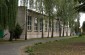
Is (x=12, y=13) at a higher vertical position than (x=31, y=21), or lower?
higher

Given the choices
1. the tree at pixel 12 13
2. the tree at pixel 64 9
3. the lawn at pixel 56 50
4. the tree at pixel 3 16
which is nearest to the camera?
the lawn at pixel 56 50

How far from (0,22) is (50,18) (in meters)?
22.0

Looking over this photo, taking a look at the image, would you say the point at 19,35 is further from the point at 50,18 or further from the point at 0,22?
the point at 0,22

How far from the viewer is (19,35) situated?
158 feet

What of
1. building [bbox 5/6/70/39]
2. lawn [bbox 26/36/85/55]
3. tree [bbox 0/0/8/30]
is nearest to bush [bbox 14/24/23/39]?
building [bbox 5/6/70/39]

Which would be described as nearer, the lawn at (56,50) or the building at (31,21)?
the lawn at (56,50)

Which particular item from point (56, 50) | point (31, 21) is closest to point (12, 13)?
point (56, 50)

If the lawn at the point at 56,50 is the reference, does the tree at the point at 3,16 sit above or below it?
above

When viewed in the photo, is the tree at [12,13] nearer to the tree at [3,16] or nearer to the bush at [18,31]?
the tree at [3,16]

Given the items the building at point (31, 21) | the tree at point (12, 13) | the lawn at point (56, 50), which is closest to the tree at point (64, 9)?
the building at point (31, 21)

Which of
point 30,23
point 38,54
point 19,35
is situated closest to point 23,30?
point 19,35

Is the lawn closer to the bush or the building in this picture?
the bush

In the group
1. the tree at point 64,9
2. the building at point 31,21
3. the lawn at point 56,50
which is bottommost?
the lawn at point 56,50

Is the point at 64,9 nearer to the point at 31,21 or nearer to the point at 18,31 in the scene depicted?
the point at 31,21
